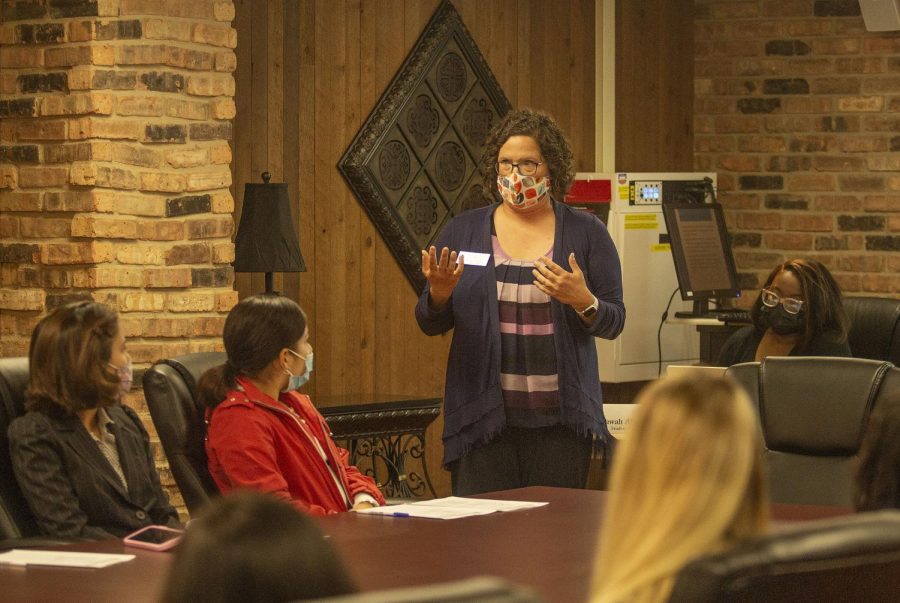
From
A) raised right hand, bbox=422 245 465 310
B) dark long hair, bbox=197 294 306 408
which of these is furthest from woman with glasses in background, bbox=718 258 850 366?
dark long hair, bbox=197 294 306 408

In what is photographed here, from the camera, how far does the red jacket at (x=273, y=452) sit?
3.35 meters

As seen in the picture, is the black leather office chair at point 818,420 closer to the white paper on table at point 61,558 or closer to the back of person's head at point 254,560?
the white paper on table at point 61,558

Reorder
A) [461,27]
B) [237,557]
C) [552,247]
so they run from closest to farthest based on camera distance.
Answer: [237,557]
[552,247]
[461,27]

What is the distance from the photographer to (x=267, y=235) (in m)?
5.05

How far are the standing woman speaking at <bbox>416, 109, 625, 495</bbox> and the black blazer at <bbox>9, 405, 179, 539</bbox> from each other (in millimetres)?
850

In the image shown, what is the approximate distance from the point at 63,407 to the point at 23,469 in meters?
0.15

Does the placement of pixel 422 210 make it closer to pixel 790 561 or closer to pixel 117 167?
pixel 117 167

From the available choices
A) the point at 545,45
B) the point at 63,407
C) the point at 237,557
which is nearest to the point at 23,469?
the point at 63,407

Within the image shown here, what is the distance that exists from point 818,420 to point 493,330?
812 mm

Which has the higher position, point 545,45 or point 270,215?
point 545,45

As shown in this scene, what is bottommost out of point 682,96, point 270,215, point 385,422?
point 385,422

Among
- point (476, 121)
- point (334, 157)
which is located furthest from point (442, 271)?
point (476, 121)

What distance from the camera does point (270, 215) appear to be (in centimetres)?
505

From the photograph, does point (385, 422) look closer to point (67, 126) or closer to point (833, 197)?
point (67, 126)
